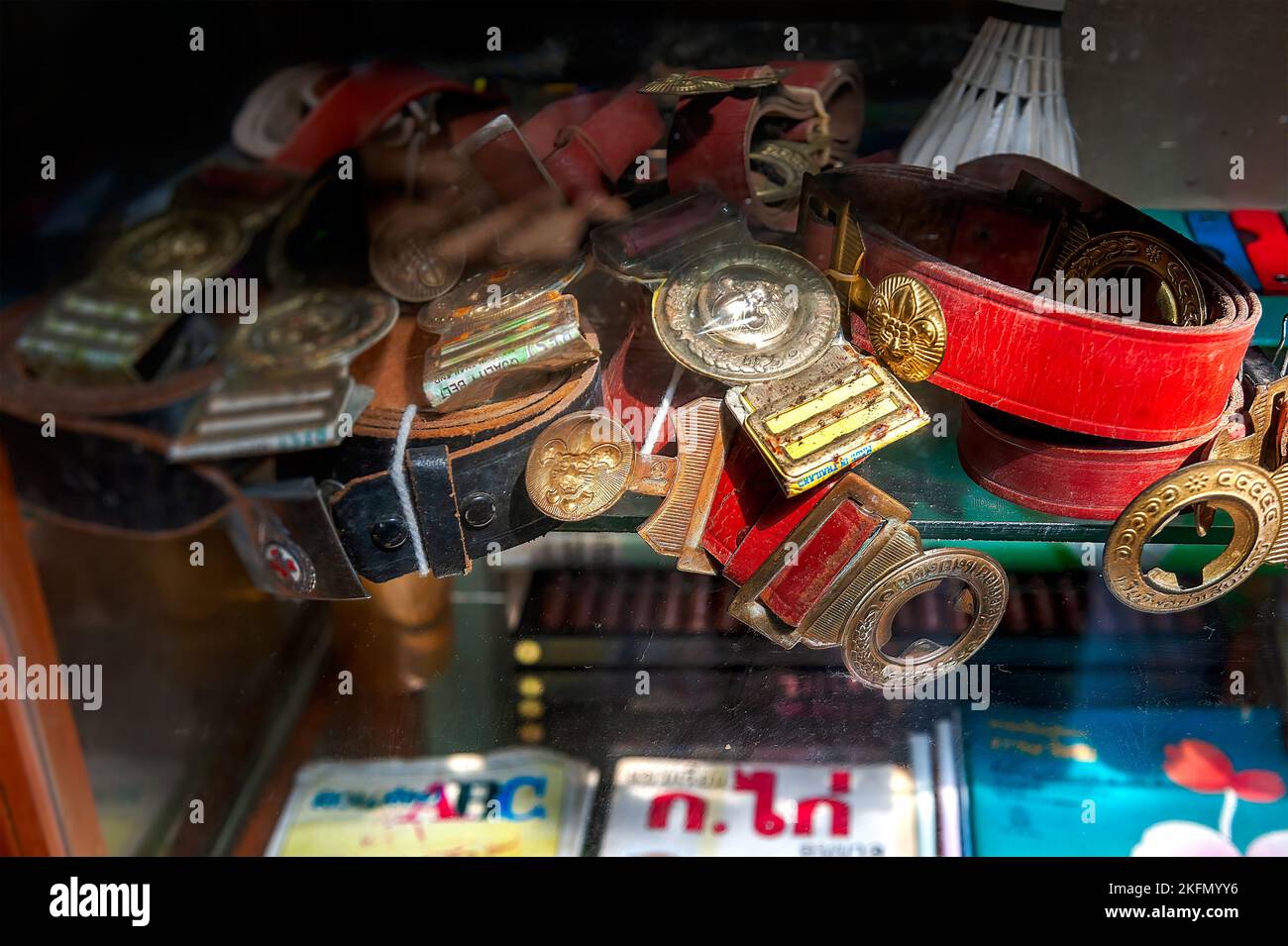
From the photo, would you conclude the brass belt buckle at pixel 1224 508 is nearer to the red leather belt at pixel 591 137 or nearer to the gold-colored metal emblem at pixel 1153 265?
the gold-colored metal emblem at pixel 1153 265

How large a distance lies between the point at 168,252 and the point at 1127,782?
135 centimetres

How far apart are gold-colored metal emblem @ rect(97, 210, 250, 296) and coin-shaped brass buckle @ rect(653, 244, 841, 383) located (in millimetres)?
511

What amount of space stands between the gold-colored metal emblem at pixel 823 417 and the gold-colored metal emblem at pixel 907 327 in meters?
0.06

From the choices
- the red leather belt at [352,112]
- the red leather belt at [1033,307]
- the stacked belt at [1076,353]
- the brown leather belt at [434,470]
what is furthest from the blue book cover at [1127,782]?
the red leather belt at [352,112]

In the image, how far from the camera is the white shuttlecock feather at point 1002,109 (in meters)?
1.61

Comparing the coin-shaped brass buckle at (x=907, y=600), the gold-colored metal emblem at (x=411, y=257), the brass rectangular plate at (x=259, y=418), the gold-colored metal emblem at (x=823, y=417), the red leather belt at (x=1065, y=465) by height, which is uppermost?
the gold-colored metal emblem at (x=411, y=257)

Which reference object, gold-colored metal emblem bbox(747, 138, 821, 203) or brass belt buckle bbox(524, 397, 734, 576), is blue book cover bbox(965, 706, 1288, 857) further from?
gold-colored metal emblem bbox(747, 138, 821, 203)

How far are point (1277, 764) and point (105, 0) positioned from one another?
1.72 metres

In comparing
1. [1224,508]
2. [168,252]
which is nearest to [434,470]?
[168,252]

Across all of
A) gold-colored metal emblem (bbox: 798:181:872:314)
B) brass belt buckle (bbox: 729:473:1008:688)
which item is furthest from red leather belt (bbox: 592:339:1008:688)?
gold-colored metal emblem (bbox: 798:181:872:314)

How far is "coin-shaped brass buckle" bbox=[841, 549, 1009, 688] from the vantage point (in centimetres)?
132

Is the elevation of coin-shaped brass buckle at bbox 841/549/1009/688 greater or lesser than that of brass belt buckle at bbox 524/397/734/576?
lesser
